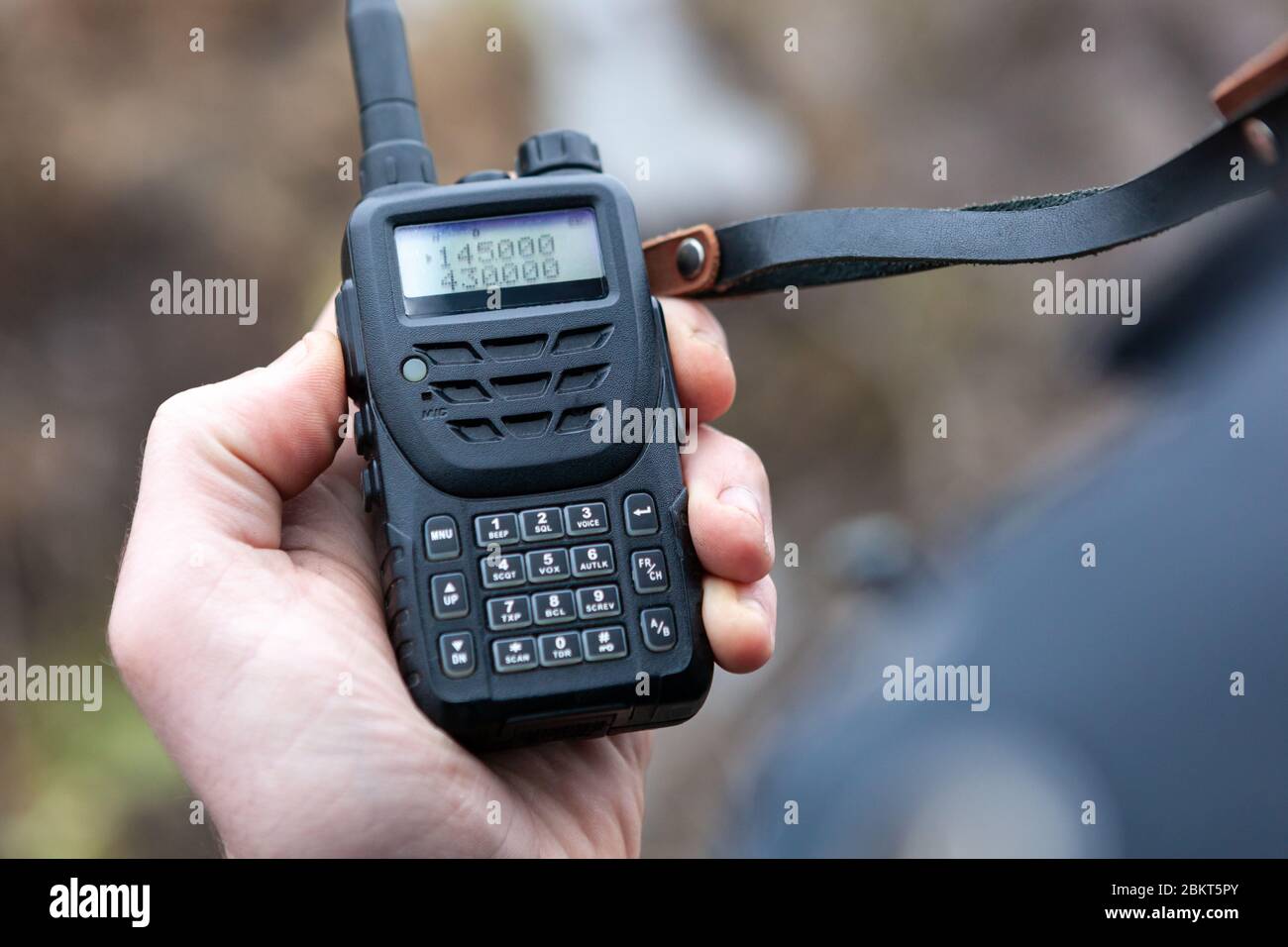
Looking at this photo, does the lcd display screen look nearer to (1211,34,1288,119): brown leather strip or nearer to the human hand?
the human hand

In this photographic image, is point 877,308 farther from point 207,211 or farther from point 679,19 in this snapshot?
point 207,211

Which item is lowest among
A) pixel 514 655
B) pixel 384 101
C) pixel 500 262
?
pixel 514 655

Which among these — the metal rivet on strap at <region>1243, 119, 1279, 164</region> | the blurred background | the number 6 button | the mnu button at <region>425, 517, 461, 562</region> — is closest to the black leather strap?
the metal rivet on strap at <region>1243, 119, 1279, 164</region>

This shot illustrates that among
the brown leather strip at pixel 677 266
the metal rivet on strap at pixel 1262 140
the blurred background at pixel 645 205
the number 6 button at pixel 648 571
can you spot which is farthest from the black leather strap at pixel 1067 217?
the blurred background at pixel 645 205

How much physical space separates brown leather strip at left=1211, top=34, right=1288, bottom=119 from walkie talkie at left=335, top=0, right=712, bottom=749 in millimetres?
900

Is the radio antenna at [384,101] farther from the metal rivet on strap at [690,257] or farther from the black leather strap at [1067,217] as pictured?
the black leather strap at [1067,217]

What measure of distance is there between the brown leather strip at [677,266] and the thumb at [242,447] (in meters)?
0.61

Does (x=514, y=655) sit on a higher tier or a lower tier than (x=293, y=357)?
lower

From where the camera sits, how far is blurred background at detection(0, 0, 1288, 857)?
3.88 metres

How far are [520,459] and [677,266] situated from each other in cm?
55

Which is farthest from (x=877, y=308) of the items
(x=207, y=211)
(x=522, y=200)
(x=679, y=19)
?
(x=522, y=200)

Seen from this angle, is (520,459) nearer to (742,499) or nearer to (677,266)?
(742,499)

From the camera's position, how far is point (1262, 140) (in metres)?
1.85

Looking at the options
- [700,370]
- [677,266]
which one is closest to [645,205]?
[677,266]
